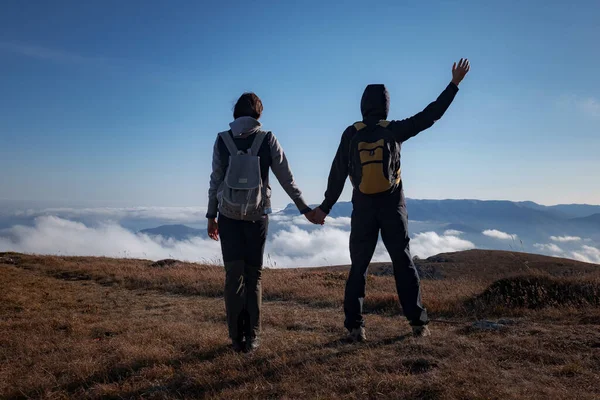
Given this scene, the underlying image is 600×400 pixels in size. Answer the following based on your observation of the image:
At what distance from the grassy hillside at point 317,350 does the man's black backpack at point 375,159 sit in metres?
1.77

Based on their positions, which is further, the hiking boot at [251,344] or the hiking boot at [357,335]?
the hiking boot at [357,335]

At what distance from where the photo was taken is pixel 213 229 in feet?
15.4

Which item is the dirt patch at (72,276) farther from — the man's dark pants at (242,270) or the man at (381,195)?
the man at (381,195)

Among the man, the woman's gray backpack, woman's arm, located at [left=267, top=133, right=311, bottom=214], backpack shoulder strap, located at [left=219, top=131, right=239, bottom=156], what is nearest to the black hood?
the man

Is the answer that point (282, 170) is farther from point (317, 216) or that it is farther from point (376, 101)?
point (376, 101)

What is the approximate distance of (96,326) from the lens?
629 centimetres

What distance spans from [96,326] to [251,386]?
149 inches

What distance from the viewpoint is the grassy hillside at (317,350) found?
3520 millimetres

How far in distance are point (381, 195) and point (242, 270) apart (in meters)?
1.77

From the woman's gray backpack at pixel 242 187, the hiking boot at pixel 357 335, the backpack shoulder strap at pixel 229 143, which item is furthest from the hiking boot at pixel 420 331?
the backpack shoulder strap at pixel 229 143

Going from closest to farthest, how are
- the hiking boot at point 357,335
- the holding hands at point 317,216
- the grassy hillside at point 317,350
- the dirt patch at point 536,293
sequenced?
the grassy hillside at point 317,350 → the hiking boot at point 357,335 → the holding hands at point 317,216 → the dirt patch at point 536,293

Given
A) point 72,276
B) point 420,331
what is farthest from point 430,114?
point 72,276

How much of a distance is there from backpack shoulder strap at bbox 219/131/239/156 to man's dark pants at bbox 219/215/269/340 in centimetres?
72

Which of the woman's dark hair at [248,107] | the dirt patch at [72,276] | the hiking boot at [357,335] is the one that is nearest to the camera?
the woman's dark hair at [248,107]
